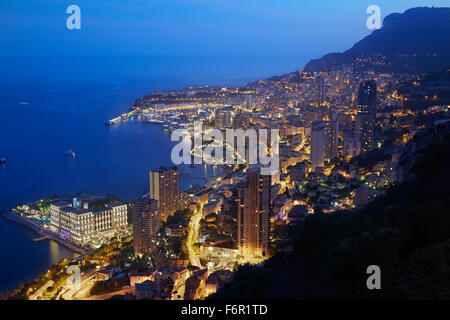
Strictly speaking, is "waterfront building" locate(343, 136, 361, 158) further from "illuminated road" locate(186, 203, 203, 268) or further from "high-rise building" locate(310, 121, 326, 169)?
"illuminated road" locate(186, 203, 203, 268)

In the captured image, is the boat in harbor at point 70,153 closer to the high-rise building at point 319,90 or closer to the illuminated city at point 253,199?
the illuminated city at point 253,199

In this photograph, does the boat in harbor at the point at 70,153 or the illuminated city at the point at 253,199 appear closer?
the illuminated city at the point at 253,199

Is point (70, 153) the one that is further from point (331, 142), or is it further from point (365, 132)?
point (365, 132)

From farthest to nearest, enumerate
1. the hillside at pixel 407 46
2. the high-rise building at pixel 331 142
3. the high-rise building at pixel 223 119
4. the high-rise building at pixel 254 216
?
the hillside at pixel 407 46, the high-rise building at pixel 223 119, the high-rise building at pixel 331 142, the high-rise building at pixel 254 216

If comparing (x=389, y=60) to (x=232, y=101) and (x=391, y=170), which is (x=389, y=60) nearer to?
(x=232, y=101)

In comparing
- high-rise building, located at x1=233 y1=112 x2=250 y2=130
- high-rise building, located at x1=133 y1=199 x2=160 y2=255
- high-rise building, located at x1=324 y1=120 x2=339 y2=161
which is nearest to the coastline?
high-rise building, located at x1=133 y1=199 x2=160 y2=255

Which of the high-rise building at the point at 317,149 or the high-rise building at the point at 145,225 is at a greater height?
the high-rise building at the point at 317,149

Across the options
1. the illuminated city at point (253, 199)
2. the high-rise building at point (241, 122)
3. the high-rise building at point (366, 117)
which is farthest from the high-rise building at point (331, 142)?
the high-rise building at point (241, 122)

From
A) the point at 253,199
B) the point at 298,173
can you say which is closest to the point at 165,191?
the point at 253,199
